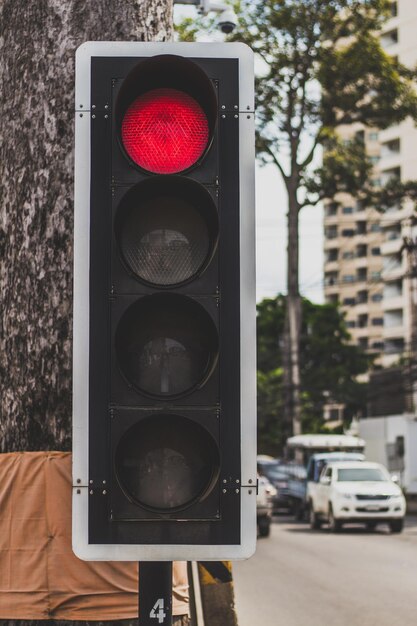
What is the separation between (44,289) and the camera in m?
3.89

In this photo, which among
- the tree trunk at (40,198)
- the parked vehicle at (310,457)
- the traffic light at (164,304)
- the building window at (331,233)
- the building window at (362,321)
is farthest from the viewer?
the building window at (331,233)

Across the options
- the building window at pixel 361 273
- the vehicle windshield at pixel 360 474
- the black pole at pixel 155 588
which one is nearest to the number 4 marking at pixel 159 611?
the black pole at pixel 155 588

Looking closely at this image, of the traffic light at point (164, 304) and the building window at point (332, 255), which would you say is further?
the building window at point (332, 255)

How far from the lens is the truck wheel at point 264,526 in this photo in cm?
2602

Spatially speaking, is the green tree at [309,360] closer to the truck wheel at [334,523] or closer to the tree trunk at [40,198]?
the truck wheel at [334,523]

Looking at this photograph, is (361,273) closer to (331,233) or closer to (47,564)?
(331,233)

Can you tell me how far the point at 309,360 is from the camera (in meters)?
61.5

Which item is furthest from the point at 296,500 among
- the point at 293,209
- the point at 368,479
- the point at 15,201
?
the point at 15,201

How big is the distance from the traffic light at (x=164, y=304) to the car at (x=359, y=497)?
2511 centimetres

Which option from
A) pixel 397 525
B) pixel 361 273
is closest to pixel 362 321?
pixel 361 273

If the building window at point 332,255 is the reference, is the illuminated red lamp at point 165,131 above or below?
below

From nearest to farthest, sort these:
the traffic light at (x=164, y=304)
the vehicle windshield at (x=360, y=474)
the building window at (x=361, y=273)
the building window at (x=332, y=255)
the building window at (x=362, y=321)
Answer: the traffic light at (x=164, y=304)
the vehicle windshield at (x=360, y=474)
the building window at (x=362, y=321)
the building window at (x=361, y=273)
the building window at (x=332, y=255)

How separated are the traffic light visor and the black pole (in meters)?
0.19

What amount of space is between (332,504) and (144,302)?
1033 inches
